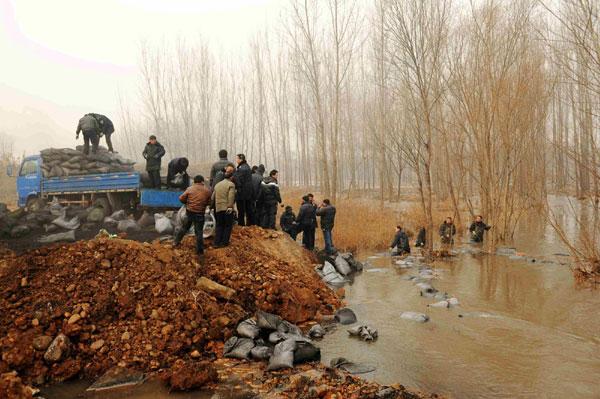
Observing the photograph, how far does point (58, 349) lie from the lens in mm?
4461

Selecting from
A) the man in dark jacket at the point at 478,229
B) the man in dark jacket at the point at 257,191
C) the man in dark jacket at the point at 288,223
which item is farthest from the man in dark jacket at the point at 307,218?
the man in dark jacket at the point at 478,229

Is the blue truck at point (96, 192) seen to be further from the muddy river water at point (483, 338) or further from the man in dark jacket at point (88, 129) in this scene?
the muddy river water at point (483, 338)

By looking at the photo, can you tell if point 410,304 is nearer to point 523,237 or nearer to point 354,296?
point 354,296

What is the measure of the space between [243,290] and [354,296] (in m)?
2.51

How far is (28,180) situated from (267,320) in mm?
8867

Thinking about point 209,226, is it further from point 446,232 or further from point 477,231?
point 477,231

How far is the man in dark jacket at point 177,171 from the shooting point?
975 cm

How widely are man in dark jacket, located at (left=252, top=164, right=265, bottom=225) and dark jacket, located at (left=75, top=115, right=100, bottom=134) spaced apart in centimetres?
539

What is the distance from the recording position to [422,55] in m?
10.5

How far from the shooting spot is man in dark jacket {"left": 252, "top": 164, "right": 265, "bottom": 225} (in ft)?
28.0

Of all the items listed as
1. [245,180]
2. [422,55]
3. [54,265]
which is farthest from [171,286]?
[422,55]

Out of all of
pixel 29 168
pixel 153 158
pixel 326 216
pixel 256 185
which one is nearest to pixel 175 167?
pixel 153 158

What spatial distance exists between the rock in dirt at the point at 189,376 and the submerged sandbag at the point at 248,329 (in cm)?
98

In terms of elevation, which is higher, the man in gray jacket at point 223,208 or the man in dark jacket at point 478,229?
the man in gray jacket at point 223,208
